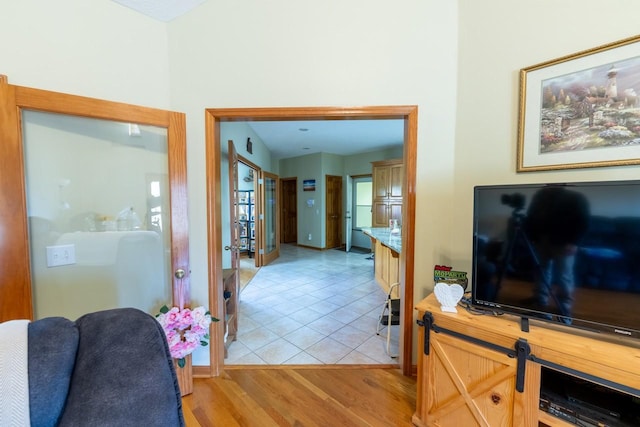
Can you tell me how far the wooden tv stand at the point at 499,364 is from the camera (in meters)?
0.92

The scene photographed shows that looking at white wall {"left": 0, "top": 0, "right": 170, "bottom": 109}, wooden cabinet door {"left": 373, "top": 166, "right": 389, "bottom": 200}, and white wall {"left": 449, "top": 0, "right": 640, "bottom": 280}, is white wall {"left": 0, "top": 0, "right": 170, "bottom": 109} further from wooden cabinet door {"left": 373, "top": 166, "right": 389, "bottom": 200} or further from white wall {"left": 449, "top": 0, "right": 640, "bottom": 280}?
wooden cabinet door {"left": 373, "top": 166, "right": 389, "bottom": 200}

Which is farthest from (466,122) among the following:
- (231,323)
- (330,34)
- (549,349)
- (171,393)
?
(231,323)

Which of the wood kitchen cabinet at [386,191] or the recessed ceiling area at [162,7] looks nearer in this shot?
the recessed ceiling area at [162,7]

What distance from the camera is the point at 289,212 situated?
7.63 meters

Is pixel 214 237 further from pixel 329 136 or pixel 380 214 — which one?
pixel 380 214

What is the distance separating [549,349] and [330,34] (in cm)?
211

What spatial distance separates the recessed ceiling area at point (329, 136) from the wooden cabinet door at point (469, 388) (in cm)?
301

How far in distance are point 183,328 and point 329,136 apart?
4176mm

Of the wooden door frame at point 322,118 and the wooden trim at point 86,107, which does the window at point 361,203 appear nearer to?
the wooden door frame at point 322,118

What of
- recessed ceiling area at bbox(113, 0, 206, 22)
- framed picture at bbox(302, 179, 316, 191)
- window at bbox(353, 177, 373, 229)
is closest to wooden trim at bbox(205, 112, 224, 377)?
recessed ceiling area at bbox(113, 0, 206, 22)

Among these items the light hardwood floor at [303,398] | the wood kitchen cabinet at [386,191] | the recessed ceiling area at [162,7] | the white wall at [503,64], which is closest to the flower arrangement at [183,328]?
the light hardwood floor at [303,398]

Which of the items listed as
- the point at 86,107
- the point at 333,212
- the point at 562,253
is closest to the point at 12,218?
the point at 86,107

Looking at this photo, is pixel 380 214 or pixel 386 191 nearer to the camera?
pixel 386 191

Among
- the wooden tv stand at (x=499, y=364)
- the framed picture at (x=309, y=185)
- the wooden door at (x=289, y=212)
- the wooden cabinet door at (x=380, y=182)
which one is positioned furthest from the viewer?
the wooden door at (x=289, y=212)
